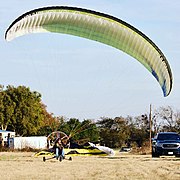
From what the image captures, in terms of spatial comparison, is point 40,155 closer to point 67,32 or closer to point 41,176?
point 67,32

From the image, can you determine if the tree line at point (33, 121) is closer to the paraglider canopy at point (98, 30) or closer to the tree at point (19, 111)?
the tree at point (19, 111)

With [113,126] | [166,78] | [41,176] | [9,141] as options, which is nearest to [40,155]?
[166,78]

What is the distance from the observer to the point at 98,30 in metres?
16.7

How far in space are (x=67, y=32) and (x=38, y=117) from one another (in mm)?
46131

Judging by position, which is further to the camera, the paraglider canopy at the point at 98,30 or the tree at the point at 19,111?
the tree at the point at 19,111

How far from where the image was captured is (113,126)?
73438 millimetres

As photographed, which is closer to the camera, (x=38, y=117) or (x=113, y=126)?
(x=38, y=117)

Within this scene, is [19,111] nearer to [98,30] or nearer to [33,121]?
[33,121]

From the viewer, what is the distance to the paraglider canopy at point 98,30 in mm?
15977

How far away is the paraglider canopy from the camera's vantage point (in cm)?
1598

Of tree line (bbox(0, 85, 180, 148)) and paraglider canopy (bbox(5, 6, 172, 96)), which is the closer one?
paraglider canopy (bbox(5, 6, 172, 96))

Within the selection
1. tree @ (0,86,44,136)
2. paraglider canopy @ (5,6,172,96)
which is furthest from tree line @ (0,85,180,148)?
paraglider canopy @ (5,6,172,96)

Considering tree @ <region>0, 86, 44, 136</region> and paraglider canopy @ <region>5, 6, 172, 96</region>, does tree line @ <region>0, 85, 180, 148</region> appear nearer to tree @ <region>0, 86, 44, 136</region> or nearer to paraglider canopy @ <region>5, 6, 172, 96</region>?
tree @ <region>0, 86, 44, 136</region>

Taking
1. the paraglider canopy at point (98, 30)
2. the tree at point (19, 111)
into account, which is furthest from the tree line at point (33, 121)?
the paraglider canopy at point (98, 30)
